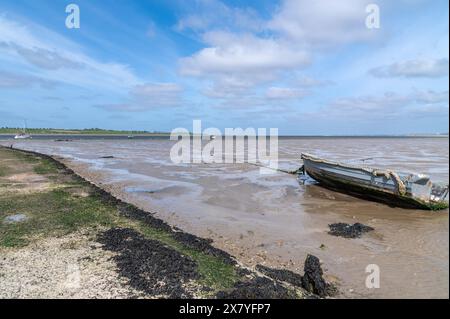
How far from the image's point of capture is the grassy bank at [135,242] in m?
6.16

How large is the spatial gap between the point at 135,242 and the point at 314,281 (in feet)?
14.9

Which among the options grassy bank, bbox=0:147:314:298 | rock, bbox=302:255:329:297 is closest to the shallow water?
rock, bbox=302:255:329:297

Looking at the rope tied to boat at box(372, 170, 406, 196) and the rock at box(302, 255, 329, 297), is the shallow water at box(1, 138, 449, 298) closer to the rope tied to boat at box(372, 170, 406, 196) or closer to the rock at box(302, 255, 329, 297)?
the rock at box(302, 255, 329, 297)

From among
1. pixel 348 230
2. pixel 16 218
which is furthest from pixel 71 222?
pixel 348 230

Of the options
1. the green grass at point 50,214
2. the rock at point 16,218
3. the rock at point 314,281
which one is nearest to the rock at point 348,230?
the rock at point 314,281

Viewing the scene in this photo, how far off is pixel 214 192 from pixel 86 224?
7.90 m

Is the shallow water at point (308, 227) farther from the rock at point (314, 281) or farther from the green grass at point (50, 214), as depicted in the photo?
the green grass at point (50, 214)

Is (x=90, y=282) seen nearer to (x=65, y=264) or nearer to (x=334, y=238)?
(x=65, y=264)

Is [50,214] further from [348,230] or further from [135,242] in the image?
[348,230]

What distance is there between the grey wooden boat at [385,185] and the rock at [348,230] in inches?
138

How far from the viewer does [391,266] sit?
24.8 feet

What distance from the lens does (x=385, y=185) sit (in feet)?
46.1

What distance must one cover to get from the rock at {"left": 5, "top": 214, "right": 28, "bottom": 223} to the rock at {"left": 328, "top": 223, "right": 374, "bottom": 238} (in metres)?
9.50
